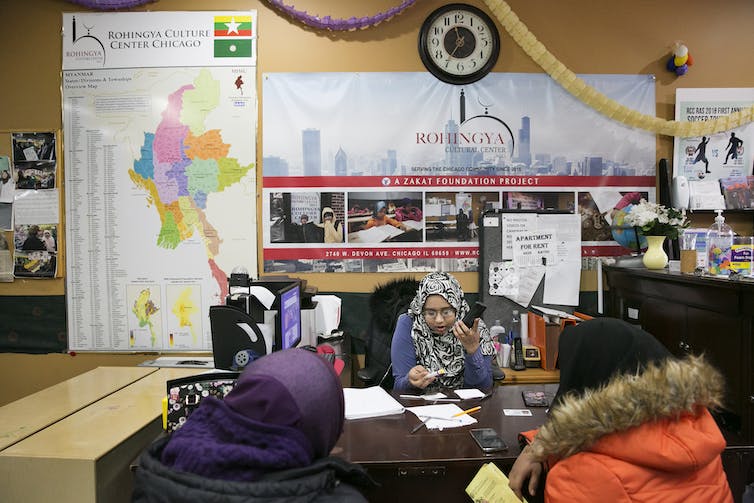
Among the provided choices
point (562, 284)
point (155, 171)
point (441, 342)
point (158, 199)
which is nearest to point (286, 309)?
point (441, 342)

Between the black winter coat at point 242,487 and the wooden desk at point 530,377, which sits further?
the wooden desk at point 530,377

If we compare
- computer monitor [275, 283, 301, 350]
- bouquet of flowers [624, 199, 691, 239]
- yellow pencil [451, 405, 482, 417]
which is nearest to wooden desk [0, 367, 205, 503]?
computer monitor [275, 283, 301, 350]

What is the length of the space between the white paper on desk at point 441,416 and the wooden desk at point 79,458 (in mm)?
1082

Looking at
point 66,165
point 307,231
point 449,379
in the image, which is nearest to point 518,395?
point 449,379

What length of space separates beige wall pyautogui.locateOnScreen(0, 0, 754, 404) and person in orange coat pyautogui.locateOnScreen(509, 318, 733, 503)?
214cm

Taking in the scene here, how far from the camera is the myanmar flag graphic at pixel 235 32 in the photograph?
10.5ft

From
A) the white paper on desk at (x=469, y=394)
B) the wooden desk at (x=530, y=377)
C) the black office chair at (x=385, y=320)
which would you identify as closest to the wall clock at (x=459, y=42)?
the black office chair at (x=385, y=320)

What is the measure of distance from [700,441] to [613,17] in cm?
310

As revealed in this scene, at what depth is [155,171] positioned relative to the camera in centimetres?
323

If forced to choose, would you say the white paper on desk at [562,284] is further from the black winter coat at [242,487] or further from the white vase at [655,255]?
the black winter coat at [242,487]

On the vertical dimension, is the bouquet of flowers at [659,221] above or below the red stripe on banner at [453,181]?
below

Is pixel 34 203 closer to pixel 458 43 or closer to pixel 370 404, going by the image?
pixel 370 404

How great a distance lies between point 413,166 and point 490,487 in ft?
7.24

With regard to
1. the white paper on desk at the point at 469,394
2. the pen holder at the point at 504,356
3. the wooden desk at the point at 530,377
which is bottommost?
the wooden desk at the point at 530,377
